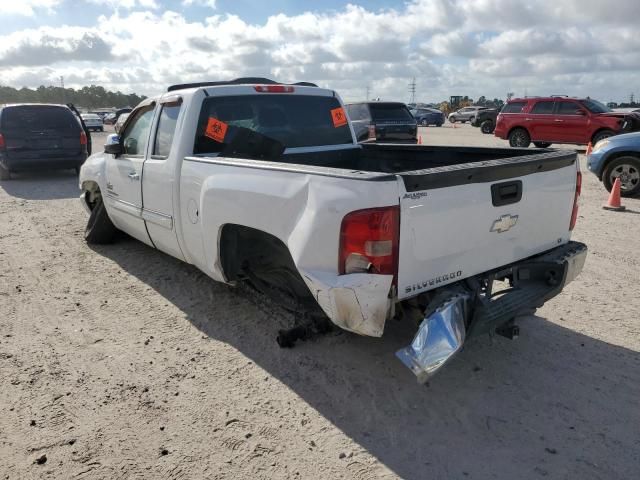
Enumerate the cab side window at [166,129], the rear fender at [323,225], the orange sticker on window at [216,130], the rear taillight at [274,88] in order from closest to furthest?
the rear fender at [323,225] → the orange sticker on window at [216,130] → the cab side window at [166,129] → the rear taillight at [274,88]

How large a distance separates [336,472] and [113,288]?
11.0ft

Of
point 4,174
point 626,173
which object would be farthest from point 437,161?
point 4,174

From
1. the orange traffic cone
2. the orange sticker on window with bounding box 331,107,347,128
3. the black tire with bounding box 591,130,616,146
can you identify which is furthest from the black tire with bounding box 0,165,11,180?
the black tire with bounding box 591,130,616,146

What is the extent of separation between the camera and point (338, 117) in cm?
517

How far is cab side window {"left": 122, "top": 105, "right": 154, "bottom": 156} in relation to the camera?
5.11 meters

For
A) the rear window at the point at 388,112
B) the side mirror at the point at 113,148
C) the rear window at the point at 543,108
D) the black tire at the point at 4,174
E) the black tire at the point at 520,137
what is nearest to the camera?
the side mirror at the point at 113,148

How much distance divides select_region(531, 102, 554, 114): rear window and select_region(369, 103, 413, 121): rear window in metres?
6.19

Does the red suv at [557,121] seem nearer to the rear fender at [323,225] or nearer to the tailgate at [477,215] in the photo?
the tailgate at [477,215]

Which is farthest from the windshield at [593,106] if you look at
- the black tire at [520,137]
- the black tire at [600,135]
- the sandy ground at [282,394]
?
the sandy ground at [282,394]

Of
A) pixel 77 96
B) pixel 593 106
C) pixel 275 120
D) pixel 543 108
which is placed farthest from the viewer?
pixel 77 96

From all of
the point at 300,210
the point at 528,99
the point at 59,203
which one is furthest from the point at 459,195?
the point at 528,99

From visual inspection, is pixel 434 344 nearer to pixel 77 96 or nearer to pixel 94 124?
pixel 94 124

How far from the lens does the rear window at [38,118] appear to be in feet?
38.8

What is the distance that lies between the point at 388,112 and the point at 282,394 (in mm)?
11800
